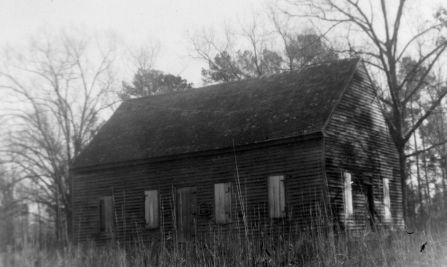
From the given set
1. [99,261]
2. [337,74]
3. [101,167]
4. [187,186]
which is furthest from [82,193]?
[99,261]

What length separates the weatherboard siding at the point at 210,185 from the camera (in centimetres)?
2056

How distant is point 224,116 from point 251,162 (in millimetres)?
3282

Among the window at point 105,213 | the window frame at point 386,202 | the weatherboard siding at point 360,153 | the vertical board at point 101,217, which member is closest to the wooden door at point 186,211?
the window at point 105,213

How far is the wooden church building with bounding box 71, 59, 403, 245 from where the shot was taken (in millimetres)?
20797

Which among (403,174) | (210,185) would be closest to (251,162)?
(210,185)

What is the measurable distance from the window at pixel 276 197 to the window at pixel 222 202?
168cm

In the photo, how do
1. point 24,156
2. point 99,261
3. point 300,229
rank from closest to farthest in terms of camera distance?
point 99,261 < point 300,229 < point 24,156

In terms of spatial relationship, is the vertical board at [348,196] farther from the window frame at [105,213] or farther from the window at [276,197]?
the window frame at [105,213]

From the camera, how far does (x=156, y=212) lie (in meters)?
23.9

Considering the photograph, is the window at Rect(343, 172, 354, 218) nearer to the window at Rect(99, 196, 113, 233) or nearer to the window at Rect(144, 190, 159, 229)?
the window at Rect(144, 190, 159, 229)

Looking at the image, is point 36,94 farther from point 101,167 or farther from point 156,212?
point 156,212

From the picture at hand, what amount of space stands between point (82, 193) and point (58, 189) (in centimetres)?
1218

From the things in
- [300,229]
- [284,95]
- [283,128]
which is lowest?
[300,229]

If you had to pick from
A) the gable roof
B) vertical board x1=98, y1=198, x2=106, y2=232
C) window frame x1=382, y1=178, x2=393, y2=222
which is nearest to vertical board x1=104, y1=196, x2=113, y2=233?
vertical board x1=98, y1=198, x2=106, y2=232
